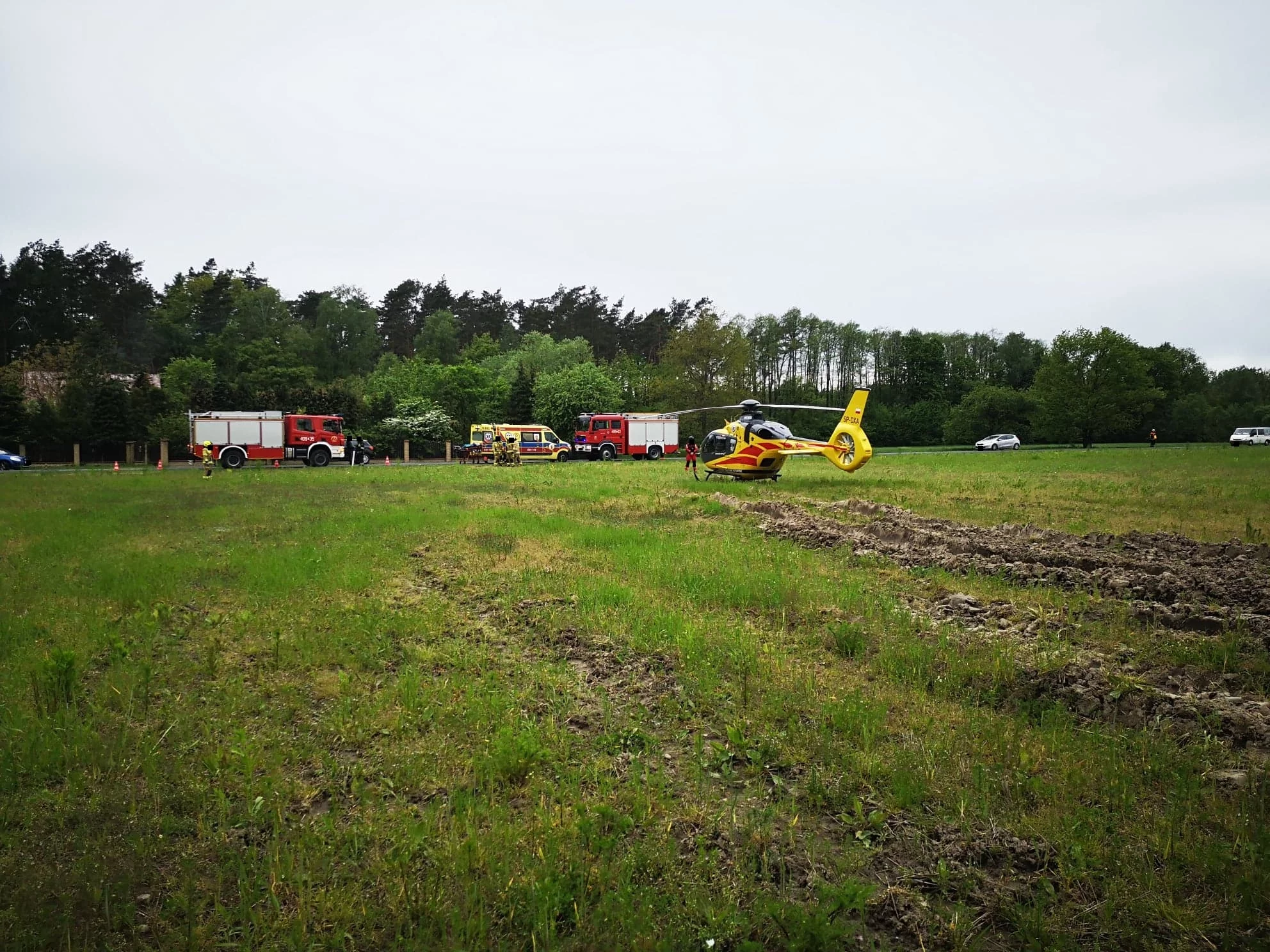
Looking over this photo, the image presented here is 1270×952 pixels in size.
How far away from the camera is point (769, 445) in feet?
75.8

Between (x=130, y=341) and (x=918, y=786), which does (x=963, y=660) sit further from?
(x=130, y=341)

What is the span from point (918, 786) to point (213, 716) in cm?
505

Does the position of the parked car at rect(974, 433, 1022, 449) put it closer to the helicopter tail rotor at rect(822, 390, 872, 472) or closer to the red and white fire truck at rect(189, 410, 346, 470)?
the helicopter tail rotor at rect(822, 390, 872, 472)

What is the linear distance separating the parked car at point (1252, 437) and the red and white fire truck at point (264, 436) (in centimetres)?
6331

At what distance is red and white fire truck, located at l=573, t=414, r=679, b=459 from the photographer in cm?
4662

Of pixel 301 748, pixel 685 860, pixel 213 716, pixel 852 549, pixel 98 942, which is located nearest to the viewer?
pixel 98 942

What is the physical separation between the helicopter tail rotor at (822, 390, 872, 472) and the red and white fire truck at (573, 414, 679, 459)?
23.7 meters

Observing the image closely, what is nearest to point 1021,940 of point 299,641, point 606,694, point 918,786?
point 918,786

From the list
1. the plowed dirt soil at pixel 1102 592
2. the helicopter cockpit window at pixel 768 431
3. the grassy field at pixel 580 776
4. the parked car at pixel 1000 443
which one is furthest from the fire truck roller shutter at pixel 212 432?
the parked car at pixel 1000 443

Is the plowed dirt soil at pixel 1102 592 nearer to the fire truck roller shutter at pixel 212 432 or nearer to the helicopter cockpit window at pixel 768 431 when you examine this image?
the helicopter cockpit window at pixel 768 431

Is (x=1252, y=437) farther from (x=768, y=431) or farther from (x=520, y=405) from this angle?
(x=520, y=405)

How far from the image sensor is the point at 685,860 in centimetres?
379

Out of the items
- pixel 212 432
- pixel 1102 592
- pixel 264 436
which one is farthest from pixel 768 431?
pixel 212 432

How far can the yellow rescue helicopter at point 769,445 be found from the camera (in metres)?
22.2
